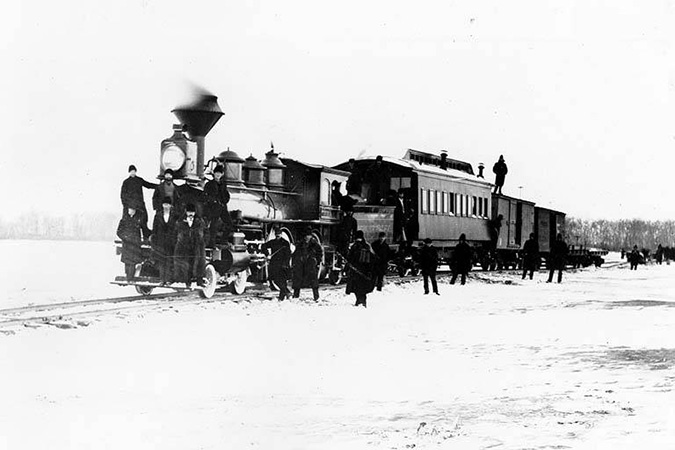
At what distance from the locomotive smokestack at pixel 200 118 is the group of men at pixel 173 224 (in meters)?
0.55

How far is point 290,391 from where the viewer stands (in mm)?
6930

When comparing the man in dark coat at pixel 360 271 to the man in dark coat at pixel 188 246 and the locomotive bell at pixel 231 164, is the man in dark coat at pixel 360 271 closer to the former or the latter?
the locomotive bell at pixel 231 164

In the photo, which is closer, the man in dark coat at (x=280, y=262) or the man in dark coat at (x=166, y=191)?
the man in dark coat at (x=166, y=191)

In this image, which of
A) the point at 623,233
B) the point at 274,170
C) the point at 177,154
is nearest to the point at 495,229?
the point at 274,170

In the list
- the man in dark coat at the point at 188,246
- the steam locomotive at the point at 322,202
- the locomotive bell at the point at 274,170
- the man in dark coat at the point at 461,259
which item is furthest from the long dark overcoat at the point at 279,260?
the man in dark coat at the point at 461,259

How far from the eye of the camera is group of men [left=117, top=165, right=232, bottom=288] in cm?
1377

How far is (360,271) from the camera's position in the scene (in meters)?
14.6

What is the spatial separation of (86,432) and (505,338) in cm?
637

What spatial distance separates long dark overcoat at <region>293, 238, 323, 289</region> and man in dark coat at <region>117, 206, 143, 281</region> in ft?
9.98

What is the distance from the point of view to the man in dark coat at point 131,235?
45.7 feet

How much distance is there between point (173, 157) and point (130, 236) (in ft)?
5.36

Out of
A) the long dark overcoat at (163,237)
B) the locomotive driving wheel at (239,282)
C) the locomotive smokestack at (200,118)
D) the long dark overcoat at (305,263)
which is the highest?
the locomotive smokestack at (200,118)

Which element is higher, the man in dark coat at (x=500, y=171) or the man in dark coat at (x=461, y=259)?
the man in dark coat at (x=500, y=171)

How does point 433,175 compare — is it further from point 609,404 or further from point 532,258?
point 609,404
